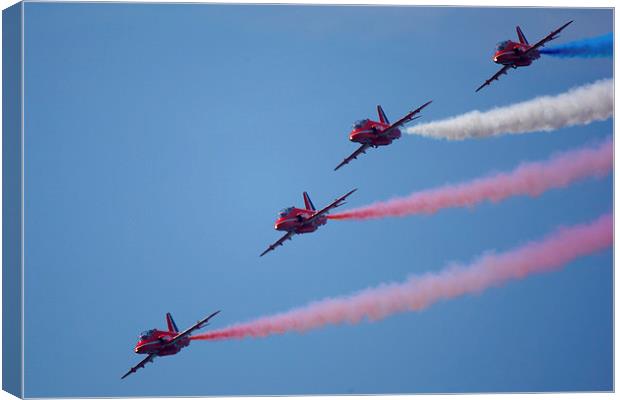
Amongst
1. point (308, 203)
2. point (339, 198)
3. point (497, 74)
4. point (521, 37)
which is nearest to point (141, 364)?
point (308, 203)

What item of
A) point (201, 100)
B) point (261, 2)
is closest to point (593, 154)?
point (261, 2)

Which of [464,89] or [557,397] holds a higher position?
[464,89]

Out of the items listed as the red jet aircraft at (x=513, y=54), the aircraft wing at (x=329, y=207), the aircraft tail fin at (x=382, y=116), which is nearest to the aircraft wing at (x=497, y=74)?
the red jet aircraft at (x=513, y=54)

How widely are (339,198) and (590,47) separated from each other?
1114 centimetres

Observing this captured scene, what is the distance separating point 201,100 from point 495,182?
1496 cm

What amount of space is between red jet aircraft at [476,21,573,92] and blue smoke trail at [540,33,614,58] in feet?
3.50

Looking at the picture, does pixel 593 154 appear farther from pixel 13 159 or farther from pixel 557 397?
pixel 13 159

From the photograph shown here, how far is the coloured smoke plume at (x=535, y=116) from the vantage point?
195 feet

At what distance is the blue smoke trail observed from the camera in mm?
58531

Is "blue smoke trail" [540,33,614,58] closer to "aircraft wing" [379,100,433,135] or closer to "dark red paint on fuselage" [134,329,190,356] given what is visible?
"aircraft wing" [379,100,433,135]

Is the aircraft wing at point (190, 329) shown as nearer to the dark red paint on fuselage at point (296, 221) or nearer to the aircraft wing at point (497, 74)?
the dark red paint on fuselage at point (296, 221)

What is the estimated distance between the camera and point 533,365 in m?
60.9

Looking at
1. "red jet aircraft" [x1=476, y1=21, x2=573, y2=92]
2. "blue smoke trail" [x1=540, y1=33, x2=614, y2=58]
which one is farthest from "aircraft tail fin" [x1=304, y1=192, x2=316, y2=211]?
"blue smoke trail" [x1=540, y1=33, x2=614, y2=58]

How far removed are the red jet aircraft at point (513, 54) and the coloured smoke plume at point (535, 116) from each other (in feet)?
6.29
